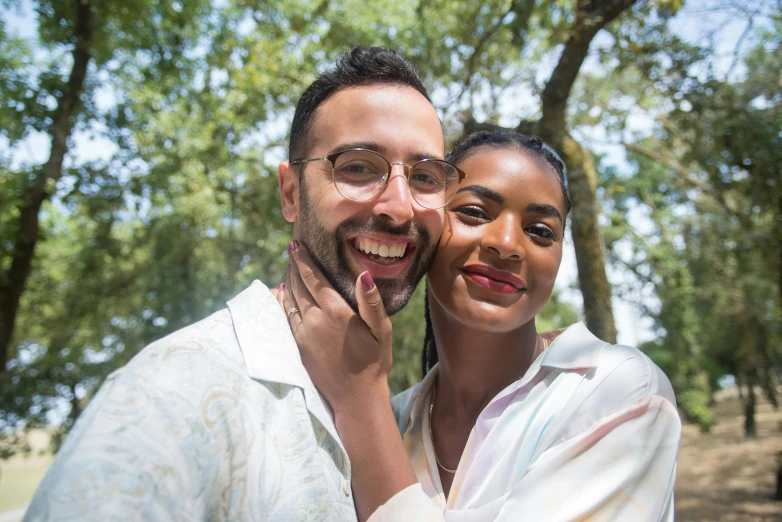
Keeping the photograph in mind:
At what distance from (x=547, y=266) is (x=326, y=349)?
3.20 feet

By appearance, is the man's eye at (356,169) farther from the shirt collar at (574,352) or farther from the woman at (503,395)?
the shirt collar at (574,352)

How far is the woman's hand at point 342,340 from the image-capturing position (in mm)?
1658

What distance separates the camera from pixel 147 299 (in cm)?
1298

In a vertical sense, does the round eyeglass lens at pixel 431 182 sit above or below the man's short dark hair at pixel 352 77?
below

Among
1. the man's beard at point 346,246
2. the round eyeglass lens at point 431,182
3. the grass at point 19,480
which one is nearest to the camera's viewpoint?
the man's beard at point 346,246

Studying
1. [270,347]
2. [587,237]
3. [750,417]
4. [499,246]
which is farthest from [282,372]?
[750,417]

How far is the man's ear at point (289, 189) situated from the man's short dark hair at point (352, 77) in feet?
0.15

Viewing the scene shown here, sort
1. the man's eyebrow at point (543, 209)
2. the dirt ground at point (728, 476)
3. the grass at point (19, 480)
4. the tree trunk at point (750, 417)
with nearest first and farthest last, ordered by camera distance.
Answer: the man's eyebrow at point (543, 209)
the dirt ground at point (728, 476)
the tree trunk at point (750, 417)
the grass at point (19, 480)

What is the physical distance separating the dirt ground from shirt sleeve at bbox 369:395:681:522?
1093cm

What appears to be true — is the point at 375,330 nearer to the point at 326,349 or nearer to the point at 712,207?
the point at 326,349

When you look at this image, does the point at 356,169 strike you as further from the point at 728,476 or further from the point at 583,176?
the point at 728,476

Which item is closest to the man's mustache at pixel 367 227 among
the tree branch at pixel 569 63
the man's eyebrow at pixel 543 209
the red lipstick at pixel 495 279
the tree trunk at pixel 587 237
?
the red lipstick at pixel 495 279

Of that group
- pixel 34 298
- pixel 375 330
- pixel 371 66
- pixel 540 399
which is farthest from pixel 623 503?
pixel 34 298

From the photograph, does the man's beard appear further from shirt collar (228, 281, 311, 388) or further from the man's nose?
shirt collar (228, 281, 311, 388)
